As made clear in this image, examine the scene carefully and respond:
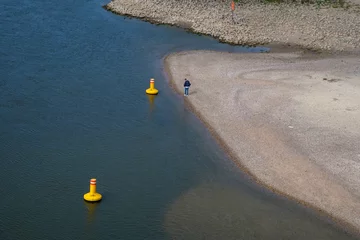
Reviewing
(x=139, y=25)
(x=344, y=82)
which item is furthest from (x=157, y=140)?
(x=139, y=25)

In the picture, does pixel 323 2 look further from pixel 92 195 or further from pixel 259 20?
pixel 92 195

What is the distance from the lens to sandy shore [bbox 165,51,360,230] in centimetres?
2692

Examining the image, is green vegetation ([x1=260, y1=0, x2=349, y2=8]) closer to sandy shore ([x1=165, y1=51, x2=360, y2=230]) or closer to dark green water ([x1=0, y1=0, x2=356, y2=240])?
sandy shore ([x1=165, y1=51, x2=360, y2=230])

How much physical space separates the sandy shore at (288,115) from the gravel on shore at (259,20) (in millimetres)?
3542

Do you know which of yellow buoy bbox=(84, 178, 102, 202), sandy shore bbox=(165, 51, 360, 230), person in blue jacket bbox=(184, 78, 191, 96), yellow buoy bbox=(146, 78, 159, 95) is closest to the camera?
yellow buoy bbox=(84, 178, 102, 202)

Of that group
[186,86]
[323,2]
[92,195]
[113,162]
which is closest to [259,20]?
Result: [323,2]

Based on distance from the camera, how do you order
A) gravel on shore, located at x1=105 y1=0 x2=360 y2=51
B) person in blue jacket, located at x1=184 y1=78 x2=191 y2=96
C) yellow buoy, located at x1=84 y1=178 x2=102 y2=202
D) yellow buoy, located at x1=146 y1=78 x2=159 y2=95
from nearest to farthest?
yellow buoy, located at x1=84 y1=178 x2=102 y2=202 < person in blue jacket, located at x1=184 y1=78 x2=191 y2=96 < yellow buoy, located at x1=146 y1=78 x2=159 y2=95 < gravel on shore, located at x1=105 y1=0 x2=360 y2=51

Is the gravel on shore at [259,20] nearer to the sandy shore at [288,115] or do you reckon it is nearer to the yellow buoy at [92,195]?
the sandy shore at [288,115]

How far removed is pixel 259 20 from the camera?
5166 centimetres

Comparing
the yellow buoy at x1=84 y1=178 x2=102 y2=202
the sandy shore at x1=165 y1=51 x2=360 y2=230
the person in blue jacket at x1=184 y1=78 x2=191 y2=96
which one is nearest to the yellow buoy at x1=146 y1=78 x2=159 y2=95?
the sandy shore at x1=165 y1=51 x2=360 y2=230

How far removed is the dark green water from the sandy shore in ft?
3.55

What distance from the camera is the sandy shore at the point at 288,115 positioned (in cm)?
2692

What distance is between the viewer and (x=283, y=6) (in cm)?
5541

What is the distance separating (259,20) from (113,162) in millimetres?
27420
